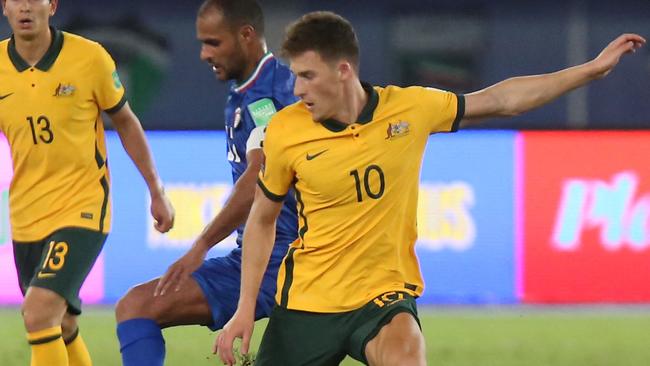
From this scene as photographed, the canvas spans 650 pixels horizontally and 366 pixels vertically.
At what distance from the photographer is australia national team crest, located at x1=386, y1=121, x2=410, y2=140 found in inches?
207

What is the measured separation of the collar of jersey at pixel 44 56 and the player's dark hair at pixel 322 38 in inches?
58.8

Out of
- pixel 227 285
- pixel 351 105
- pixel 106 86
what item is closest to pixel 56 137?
pixel 106 86

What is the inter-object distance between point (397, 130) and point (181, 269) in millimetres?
964

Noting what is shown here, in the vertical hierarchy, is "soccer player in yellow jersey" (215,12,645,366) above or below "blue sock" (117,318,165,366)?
above

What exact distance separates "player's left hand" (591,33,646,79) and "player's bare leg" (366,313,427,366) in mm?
1065

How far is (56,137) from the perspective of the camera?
20.2 feet

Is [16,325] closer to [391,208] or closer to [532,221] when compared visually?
[532,221]

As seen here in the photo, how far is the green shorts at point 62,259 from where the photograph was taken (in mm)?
6047

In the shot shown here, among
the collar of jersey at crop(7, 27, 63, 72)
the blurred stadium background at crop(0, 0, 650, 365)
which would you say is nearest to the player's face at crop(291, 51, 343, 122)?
the collar of jersey at crop(7, 27, 63, 72)

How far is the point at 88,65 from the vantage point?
6.30m

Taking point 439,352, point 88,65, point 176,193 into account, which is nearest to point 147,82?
point 176,193

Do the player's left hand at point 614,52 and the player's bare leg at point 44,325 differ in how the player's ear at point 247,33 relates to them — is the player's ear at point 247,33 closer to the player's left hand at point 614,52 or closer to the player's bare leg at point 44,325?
the player's bare leg at point 44,325

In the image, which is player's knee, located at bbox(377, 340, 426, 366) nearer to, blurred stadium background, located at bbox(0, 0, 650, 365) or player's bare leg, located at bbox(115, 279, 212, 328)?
player's bare leg, located at bbox(115, 279, 212, 328)

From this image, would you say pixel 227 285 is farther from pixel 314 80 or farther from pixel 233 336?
pixel 314 80
